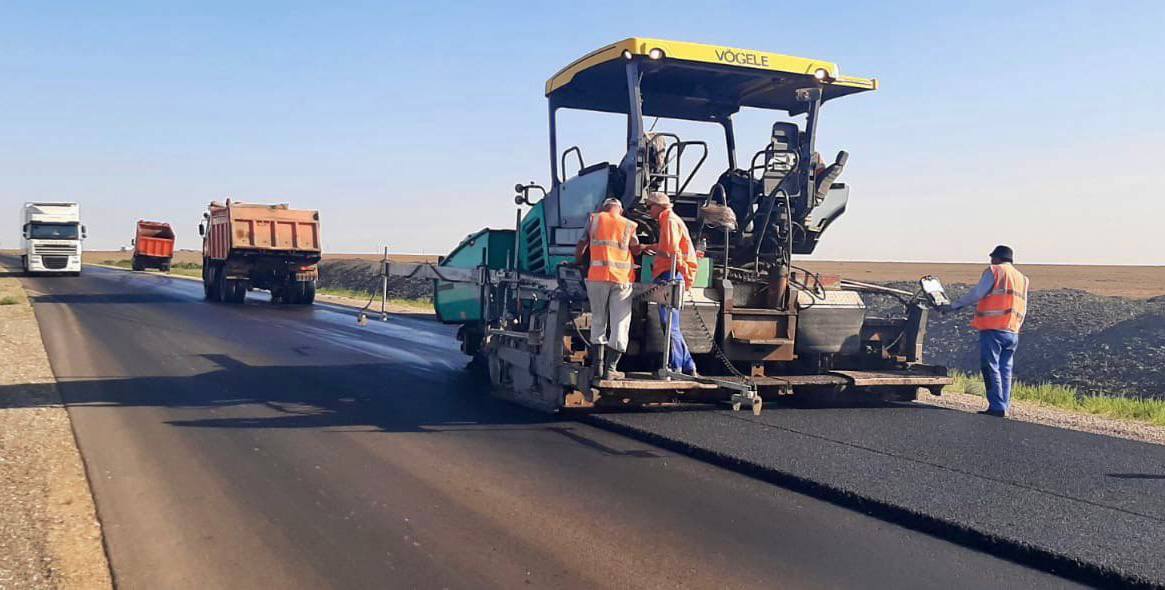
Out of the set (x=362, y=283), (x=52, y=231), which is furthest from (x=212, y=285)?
(x=52, y=231)

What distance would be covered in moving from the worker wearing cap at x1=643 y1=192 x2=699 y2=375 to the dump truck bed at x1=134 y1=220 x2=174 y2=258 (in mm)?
41043

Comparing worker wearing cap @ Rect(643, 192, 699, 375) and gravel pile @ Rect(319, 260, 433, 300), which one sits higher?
worker wearing cap @ Rect(643, 192, 699, 375)

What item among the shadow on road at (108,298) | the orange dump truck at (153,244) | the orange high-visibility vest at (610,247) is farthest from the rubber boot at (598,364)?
the orange dump truck at (153,244)

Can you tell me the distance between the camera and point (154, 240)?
4284 cm

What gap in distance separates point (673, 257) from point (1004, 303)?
10.7 feet

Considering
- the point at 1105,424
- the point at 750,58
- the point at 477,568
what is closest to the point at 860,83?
the point at 750,58

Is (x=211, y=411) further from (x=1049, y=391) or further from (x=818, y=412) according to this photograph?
(x=1049, y=391)

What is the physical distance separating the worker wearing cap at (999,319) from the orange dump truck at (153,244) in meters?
41.6

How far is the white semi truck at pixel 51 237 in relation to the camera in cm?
3158

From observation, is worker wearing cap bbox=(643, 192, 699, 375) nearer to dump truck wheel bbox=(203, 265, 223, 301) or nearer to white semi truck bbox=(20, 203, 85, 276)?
dump truck wheel bbox=(203, 265, 223, 301)

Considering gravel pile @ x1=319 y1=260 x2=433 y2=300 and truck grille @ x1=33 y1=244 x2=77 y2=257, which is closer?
gravel pile @ x1=319 y1=260 x2=433 y2=300


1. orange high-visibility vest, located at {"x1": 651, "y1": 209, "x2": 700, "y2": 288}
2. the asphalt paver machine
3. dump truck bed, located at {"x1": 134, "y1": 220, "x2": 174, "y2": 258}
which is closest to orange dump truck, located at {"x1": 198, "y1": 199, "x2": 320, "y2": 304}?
the asphalt paver machine

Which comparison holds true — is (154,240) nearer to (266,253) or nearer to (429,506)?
(266,253)

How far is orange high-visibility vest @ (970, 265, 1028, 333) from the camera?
796cm
